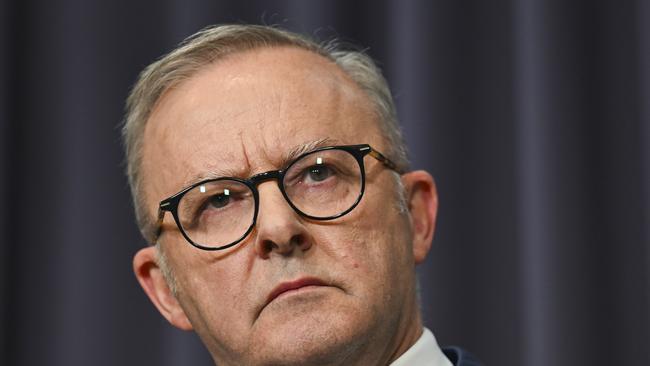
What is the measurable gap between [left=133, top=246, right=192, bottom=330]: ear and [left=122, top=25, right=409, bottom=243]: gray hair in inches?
1.7

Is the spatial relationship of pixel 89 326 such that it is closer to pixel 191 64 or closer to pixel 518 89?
pixel 191 64

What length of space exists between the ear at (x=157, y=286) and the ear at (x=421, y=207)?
16.5 inches

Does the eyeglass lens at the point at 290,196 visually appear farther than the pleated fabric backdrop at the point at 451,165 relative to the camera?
No

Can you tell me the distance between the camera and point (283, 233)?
4.22 feet

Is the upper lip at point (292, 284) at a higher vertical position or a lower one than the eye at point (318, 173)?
lower

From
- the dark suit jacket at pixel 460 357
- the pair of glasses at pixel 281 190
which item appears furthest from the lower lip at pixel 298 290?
the dark suit jacket at pixel 460 357

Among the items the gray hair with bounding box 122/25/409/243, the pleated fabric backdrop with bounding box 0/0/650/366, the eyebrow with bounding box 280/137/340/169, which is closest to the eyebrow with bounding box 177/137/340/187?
the eyebrow with bounding box 280/137/340/169

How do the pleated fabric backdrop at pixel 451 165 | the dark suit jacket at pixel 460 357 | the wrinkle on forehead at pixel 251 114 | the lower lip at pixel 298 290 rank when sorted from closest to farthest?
1. the lower lip at pixel 298 290
2. the wrinkle on forehead at pixel 251 114
3. the dark suit jacket at pixel 460 357
4. the pleated fabric backdrop at pixel 451 165

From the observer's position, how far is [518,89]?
2.02 m

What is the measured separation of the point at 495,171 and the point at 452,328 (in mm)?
353

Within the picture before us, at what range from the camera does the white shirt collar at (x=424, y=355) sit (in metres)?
1.45

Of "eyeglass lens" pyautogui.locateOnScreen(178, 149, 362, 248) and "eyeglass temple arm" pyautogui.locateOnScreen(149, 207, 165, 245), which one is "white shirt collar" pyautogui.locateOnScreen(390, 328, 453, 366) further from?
"eyeglass temple arm" pyautogui.locateOnScreen(149, 207, 165, 245)

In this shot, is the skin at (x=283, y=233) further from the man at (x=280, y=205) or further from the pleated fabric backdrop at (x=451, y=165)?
the pleated fabric backdrop at (x=451, y=165)

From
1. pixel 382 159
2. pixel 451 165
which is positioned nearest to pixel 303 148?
pixel 382 159
